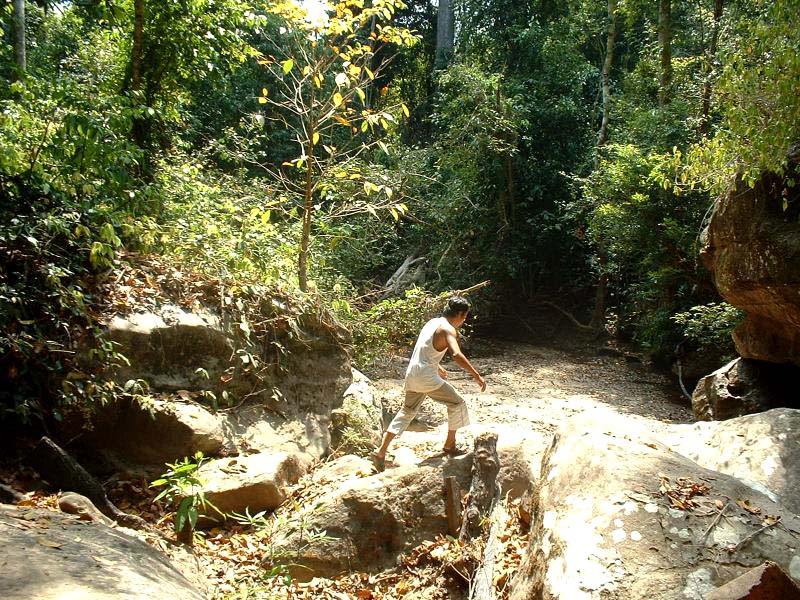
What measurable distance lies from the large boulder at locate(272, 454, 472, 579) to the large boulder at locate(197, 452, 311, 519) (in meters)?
0.33

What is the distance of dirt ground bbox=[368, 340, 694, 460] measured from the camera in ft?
30.2

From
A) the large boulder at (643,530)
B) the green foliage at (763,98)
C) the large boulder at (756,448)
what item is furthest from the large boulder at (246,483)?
the green foliage at (763,98)

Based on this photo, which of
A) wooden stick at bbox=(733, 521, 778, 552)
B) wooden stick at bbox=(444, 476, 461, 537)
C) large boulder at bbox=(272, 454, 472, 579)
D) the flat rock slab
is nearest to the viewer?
the flat rock slab

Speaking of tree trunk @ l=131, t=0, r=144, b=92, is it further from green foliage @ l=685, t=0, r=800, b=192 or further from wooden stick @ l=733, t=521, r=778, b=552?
wooden stick @ l=733, t=521, r=778, b=552

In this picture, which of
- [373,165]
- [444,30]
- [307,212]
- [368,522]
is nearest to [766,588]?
[368,522]


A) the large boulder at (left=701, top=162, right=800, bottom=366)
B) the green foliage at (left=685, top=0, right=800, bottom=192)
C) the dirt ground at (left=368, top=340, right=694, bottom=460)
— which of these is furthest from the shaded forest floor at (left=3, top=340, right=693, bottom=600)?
the green foliage at (left=685, top=0, right=800, bottom=192)

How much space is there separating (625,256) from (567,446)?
33.4 feet

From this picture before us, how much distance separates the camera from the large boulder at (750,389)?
24.9ft

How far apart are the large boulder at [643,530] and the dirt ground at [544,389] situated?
10.1 ft

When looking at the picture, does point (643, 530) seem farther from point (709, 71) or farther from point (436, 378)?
point (709, 71)

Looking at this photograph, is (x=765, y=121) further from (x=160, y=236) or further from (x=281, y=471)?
(x=160, y=236)

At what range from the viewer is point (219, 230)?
24.5 ft

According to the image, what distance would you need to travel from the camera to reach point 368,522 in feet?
17.0

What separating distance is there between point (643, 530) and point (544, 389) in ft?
27.6
